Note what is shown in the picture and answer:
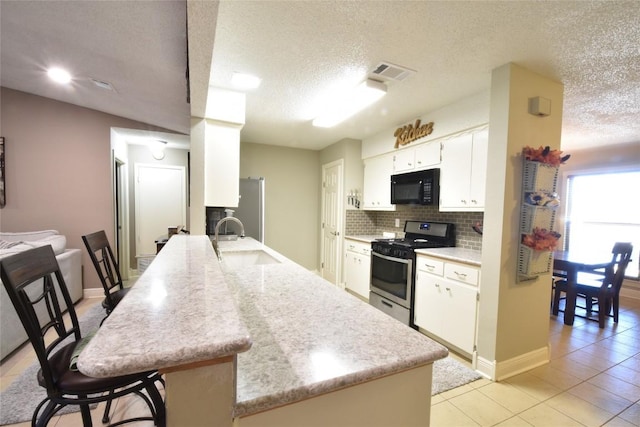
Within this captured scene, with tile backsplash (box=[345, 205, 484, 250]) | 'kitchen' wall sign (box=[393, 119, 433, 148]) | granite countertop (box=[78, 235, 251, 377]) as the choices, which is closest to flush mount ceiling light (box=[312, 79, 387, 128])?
'kitchen' wall sign (box=[393, 119, 433, 148])

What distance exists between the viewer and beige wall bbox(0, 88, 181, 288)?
3426 millimetres

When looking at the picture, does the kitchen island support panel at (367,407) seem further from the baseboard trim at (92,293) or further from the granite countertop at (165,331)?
the baseboard trim at (92,293)

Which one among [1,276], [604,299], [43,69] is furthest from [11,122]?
[604,299]

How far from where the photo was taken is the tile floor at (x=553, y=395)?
1.77 meters

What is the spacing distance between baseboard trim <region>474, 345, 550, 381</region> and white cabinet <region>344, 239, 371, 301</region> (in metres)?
1.68

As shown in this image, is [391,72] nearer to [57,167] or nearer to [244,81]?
[244,81]

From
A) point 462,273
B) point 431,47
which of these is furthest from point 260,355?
point 462,273

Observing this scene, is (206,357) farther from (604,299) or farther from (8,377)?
(604,299)

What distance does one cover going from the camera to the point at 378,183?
13.2 feet

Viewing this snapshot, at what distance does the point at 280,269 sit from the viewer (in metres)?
1.71

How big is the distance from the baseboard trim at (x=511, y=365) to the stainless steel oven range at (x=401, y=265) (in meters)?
0.85

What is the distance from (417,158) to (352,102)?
3.63ft

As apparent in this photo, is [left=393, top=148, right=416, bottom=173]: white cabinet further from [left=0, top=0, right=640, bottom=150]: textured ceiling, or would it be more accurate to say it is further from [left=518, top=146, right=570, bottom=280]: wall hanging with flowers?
[left=518, top=146, right=570, bottom=280]: wall hanging with flowers

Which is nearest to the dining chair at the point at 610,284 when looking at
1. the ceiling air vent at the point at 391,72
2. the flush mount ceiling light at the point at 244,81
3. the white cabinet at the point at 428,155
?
the white cabinet at the point at 428,155
